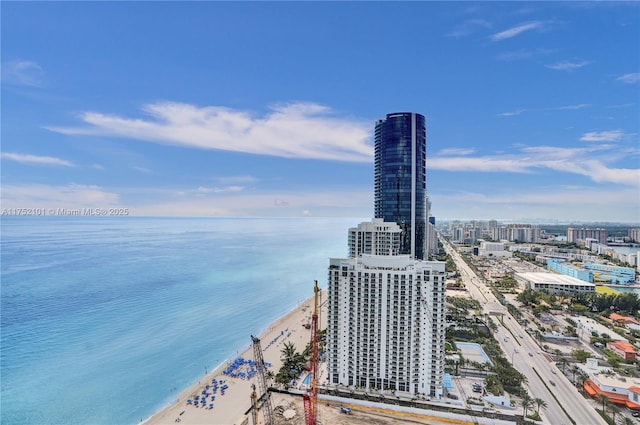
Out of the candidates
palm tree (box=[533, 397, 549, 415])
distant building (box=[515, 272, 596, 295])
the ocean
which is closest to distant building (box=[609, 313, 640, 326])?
distant building (box=[515, 272, 596, 295])

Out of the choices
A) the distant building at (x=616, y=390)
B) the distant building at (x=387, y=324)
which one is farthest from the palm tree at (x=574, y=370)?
the distant building at (x=387, y=324)

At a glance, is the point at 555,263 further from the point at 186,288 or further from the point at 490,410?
the point at 186,288

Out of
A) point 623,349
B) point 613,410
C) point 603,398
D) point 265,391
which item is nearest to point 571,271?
point 623,349

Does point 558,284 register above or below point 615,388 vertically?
above

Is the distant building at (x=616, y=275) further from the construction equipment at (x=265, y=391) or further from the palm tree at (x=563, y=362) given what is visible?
the construction equipment at (x=265, y=391)

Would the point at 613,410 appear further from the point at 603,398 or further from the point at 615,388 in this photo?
the point at 615,388

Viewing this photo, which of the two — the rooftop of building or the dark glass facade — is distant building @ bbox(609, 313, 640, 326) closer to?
the rooftop of building
